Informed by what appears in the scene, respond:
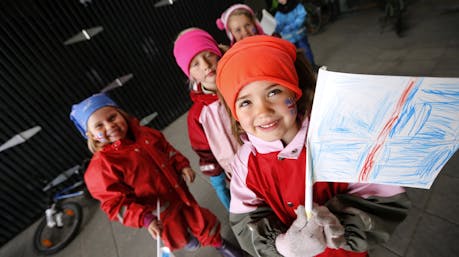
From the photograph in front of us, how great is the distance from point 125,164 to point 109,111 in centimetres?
37

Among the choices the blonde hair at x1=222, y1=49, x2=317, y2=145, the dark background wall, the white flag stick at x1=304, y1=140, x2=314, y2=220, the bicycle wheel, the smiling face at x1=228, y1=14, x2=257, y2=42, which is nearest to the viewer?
the white flag stick at x1=304, y1=140, x2=314, y2=220

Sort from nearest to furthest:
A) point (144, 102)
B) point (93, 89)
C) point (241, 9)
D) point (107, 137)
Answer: point (107, 137), point (241, 9), point (93, 89), point (144, 102)

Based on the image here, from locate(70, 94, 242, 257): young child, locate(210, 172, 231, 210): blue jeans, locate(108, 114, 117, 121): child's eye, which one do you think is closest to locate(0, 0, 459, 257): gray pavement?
locate(210, 172, 231, 210): blue jeans

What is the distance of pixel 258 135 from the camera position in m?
0.75

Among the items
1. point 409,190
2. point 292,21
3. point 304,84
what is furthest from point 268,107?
point 292,21

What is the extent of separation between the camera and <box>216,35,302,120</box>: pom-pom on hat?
69 centimetres

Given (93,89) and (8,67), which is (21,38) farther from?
(93,89)

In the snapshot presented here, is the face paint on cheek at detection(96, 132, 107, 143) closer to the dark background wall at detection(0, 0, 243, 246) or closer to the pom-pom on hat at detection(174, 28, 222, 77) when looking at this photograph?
the pom-pom on hat at detection(174, 28, 222, 77)

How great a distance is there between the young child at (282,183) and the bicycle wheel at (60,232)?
9.21ft

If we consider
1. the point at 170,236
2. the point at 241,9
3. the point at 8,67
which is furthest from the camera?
the point at 8,67

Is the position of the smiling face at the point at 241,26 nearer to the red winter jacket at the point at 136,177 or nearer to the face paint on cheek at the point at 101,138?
the red winter jacket at the point at 136,177

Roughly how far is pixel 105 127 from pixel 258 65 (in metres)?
1.12

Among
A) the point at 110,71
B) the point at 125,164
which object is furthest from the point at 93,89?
the point at 125,164

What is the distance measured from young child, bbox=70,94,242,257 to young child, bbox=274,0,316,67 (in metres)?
2.59
